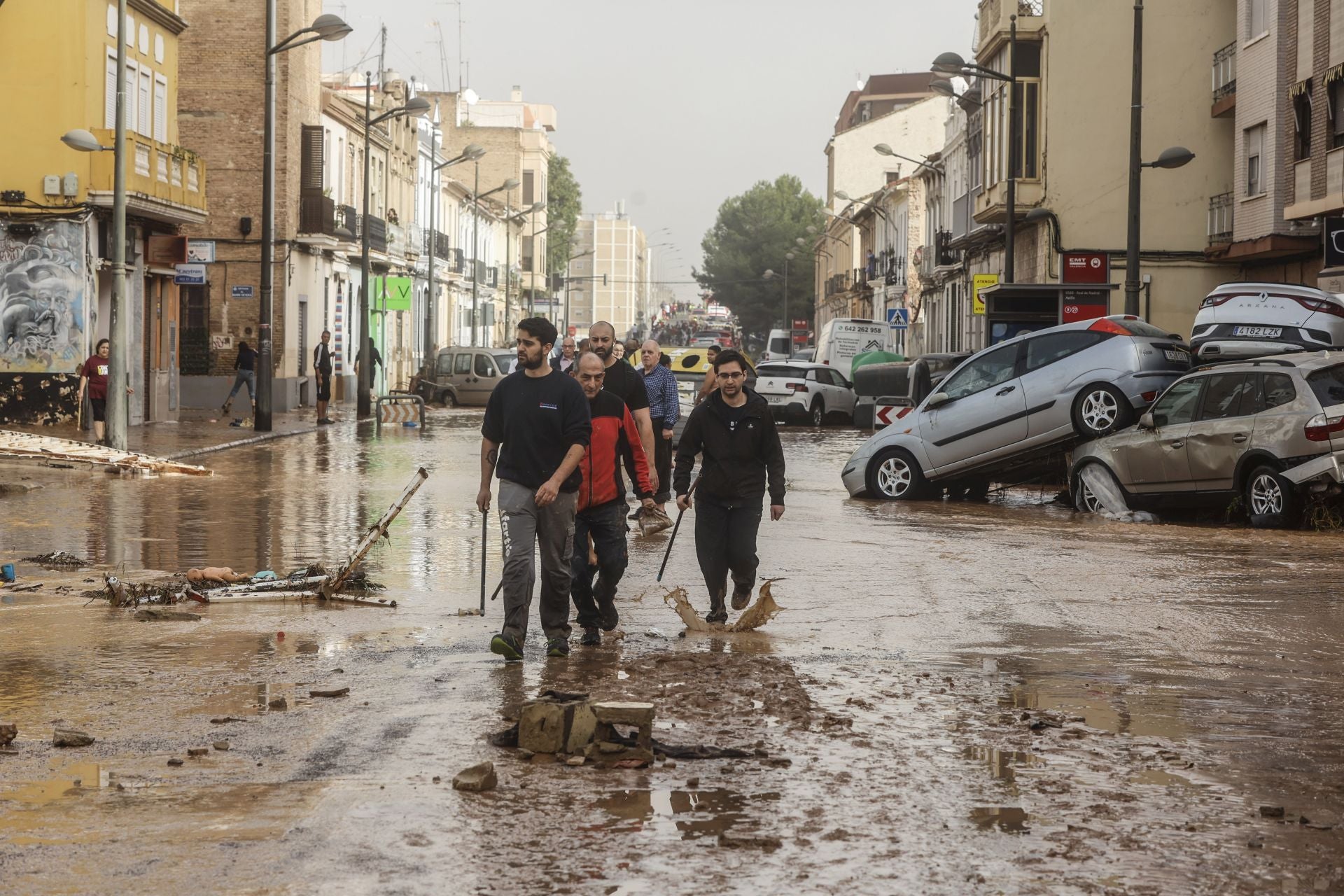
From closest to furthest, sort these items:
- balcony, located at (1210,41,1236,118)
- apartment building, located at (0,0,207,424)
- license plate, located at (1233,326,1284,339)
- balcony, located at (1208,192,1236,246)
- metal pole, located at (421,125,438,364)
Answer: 1. license plate, located at (1233,326,1284,339)
2. apartment building, located at (0,0,207,424)
3. balcony, located at (1210,41,1236,118)
4. balcony, located at (1208,192,1236,246)
5. metal pole, located at (421,125,438,364)

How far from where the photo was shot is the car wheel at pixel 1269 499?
1641 centimetres

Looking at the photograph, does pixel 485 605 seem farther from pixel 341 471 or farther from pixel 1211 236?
pixel 1211 236

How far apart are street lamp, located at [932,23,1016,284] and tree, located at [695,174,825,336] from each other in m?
88.0

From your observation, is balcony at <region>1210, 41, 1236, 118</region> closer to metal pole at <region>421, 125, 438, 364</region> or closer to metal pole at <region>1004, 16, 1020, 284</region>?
metal pole at <region>1004, 16, 1020, 284</region>

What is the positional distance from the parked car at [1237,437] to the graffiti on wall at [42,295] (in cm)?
2060

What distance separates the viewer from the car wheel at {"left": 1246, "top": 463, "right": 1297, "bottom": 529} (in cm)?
1641

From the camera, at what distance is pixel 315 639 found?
388 inches

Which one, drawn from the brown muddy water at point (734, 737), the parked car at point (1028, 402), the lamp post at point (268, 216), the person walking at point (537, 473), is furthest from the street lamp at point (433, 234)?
the person walking at point (537, 473)

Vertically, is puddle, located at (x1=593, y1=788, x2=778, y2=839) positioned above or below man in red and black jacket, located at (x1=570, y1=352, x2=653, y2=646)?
below

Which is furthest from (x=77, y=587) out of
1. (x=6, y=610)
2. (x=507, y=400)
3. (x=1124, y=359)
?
(x=1124, y=359)

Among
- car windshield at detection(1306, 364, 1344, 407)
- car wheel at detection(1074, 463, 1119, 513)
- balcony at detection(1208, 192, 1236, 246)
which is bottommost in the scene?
car wheel at detection(1074, 463, 1119, 513)

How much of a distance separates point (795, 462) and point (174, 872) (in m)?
23.6

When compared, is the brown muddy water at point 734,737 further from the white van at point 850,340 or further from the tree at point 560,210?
the tree at point 560,210

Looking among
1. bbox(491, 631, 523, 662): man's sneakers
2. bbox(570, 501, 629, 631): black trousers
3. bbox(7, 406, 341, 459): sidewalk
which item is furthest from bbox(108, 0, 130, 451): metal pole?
bbox(491, 631, 523, 662): man's sneakers
